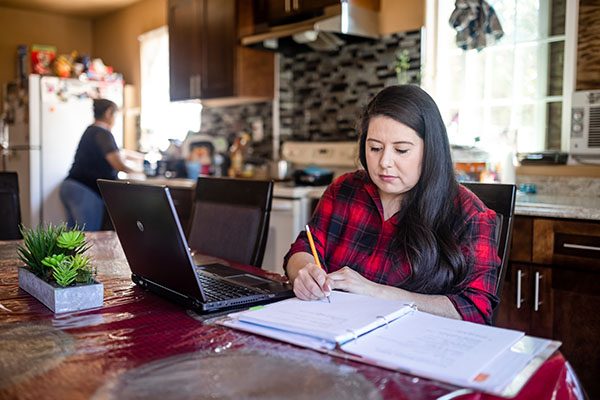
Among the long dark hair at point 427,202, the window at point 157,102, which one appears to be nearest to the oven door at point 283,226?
the long dark hair at point 427,202

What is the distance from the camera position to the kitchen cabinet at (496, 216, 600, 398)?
213cm

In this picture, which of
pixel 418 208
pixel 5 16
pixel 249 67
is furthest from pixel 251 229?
pixel 5 16

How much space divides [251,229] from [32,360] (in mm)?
1124

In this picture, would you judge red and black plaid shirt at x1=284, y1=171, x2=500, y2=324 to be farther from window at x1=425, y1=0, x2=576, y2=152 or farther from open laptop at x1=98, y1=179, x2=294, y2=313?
window at x1=425, y1=0, x2=576, y2=152

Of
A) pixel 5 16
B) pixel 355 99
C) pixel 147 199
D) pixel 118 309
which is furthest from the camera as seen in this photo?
pixel 5 16

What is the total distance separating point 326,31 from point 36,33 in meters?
4.03

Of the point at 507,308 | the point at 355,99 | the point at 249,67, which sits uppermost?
the point at 249,67

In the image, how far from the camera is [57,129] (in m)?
5.07

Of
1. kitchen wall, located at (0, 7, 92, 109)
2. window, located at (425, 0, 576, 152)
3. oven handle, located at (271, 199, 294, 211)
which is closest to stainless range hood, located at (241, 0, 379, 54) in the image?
window, located at (425, 0, 576, 152)

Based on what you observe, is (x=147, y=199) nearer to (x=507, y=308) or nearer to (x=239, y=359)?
(x=239, y=359)

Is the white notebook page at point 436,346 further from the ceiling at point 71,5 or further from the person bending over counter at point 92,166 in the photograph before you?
the ceiling at point 71,5

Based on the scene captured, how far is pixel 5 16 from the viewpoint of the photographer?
19.3 feet

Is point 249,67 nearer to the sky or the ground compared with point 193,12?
Result: nearer to the ground

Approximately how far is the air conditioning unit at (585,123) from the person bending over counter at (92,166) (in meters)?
2.71
